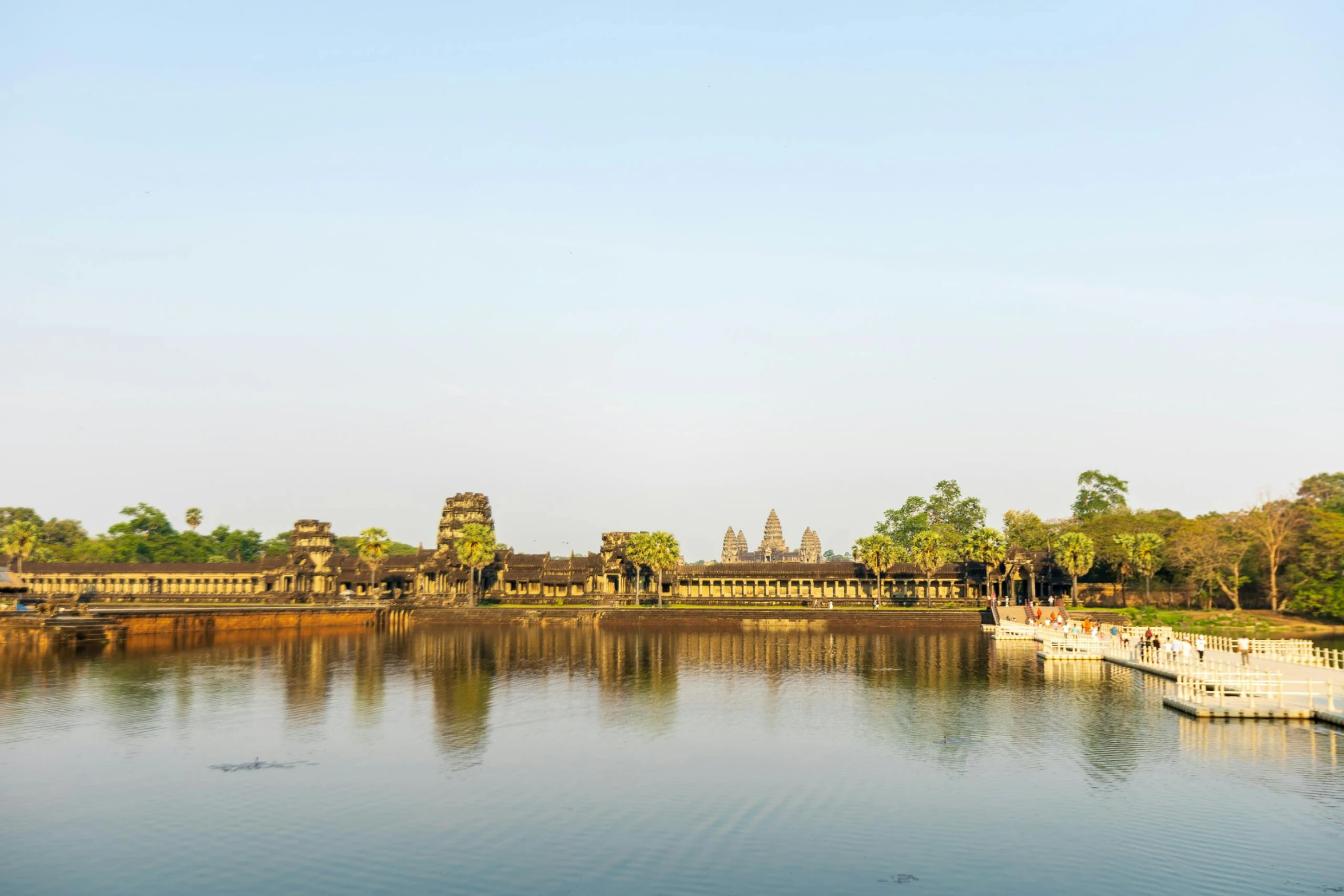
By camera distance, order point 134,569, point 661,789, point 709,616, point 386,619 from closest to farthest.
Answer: point 661,789 → point 709,616 → point 386,619 → point 134,569

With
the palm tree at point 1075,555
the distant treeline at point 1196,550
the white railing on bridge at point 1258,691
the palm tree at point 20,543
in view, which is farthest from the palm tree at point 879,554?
the palm tree at point 20,543

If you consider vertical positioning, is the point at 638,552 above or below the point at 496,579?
above

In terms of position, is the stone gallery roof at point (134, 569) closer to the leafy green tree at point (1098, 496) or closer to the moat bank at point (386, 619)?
the moat bank at point (386, 619)

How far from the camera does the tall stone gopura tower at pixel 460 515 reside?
149m

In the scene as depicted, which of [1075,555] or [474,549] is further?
[474,549]

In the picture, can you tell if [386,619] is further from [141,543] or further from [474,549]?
[141,543]

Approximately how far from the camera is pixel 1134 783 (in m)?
32.4

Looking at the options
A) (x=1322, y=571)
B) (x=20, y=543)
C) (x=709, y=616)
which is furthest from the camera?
(x=20, y=543)

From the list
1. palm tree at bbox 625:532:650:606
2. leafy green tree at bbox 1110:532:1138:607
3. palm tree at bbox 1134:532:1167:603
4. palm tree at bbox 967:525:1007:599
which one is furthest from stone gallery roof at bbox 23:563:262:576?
palm tree at bbox 1134:532:1167:603

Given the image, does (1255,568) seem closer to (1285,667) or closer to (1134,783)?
(1285,667)

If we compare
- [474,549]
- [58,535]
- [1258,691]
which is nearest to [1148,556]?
[1258,691]

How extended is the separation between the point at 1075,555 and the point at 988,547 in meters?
8.73

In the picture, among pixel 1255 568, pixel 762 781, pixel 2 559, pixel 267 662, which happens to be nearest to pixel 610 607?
pixel 267 662

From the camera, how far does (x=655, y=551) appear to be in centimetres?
11738
